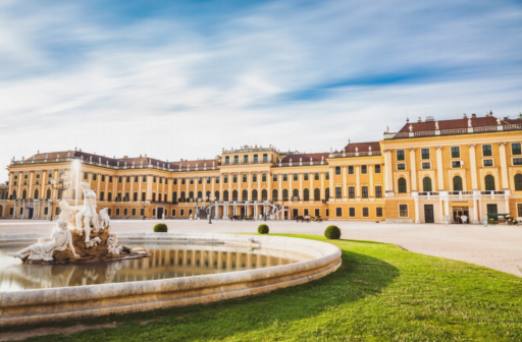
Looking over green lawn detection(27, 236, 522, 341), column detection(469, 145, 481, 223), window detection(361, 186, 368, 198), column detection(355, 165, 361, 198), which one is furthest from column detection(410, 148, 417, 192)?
green lawn detection(27, 236, 522, 341)

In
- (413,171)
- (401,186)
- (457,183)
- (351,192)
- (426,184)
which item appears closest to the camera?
(457,183)

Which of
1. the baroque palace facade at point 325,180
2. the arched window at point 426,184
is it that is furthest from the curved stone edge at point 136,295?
the arched window at point 426,184

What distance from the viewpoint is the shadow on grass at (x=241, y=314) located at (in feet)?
13.9

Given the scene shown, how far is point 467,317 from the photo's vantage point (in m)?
4.98

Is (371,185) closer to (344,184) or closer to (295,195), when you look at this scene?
(344,184)

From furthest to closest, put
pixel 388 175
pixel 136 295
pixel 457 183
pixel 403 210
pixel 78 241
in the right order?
pixel 388 175, pixel 403 210, pixel 457 183, pixel 78 241, pixel 136 295

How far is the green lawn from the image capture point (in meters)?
4.22

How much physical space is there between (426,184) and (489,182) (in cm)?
678

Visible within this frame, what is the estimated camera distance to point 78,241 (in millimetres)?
9852

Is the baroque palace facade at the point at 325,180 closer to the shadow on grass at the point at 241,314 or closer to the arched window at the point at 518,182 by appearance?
the arched window at the point at 518,182

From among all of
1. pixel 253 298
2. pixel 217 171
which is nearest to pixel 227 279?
pixel 253 298

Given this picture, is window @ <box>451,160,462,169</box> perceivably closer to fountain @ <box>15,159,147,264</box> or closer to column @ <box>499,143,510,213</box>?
column @ <box>499,143,510,213</box>

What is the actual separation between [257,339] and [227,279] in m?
1.72

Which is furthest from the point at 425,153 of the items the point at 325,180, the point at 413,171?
the point at 325,180
